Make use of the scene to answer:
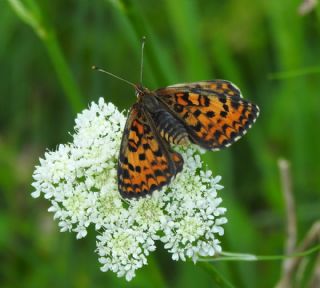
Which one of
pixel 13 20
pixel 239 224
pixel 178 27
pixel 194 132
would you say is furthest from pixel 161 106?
pixel 13 20

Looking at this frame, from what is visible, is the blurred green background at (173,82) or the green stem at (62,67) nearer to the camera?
the green stem at (62,67)

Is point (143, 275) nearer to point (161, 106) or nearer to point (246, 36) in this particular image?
point (161, 106)

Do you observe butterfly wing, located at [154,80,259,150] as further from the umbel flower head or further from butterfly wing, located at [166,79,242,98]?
the umbel flower head

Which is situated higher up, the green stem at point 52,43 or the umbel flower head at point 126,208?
the green stem at point 52,43

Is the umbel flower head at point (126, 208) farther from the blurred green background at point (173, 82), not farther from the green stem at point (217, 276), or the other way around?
the blurred green background at point (173, 82)

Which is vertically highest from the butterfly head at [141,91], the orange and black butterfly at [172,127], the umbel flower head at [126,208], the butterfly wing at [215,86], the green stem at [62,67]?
the green stem at [62,67]

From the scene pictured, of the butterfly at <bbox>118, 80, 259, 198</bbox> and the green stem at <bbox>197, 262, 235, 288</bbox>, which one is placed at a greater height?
the butterfly at <bbox>118, 80, 259, 198</bbox>

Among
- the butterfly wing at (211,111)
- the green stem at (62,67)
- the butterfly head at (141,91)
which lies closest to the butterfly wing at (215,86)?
the butterfly wing at (211,111)

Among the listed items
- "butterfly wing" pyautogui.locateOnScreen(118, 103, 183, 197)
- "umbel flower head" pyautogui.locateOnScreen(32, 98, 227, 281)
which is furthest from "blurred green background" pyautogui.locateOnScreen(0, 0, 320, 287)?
"umbel flower head" pyautogui.locateOnScreen(32, 98, 227, 281)
